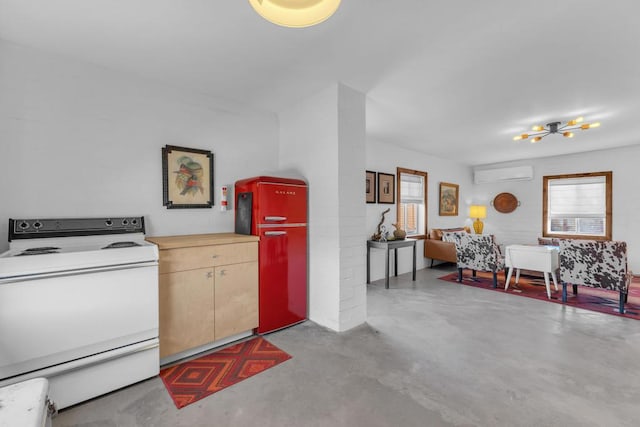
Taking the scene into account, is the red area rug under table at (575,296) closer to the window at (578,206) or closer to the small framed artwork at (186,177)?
the window at (578,206)

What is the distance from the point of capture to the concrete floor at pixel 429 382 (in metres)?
1.68

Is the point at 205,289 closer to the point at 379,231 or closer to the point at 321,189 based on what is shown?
the point at 321,189

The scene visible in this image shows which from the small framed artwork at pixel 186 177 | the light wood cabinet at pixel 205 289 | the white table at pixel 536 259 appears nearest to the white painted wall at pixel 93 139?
the small framed artwork at pixel 186 177

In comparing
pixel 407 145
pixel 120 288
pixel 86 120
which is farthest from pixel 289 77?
pixel 407 145

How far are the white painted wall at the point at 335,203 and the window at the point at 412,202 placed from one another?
274 cm

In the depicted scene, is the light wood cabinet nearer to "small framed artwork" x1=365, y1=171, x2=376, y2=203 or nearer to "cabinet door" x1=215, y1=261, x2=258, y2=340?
"cabinet door" x1=215, y1=261, x2=258, y2=340

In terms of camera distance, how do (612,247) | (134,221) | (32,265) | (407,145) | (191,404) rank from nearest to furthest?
(32,265)
(191,404)
(134,221)
(612,247)
(407,145)

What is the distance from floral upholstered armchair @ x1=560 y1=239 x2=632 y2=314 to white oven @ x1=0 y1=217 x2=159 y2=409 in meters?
4.81

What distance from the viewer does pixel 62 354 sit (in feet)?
5.66

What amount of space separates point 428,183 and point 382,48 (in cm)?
445

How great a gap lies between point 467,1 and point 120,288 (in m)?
2.91

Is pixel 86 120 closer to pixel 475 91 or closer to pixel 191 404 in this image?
pixel 191 404

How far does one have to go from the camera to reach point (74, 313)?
176cm

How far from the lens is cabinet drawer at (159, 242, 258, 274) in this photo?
7.41ft
